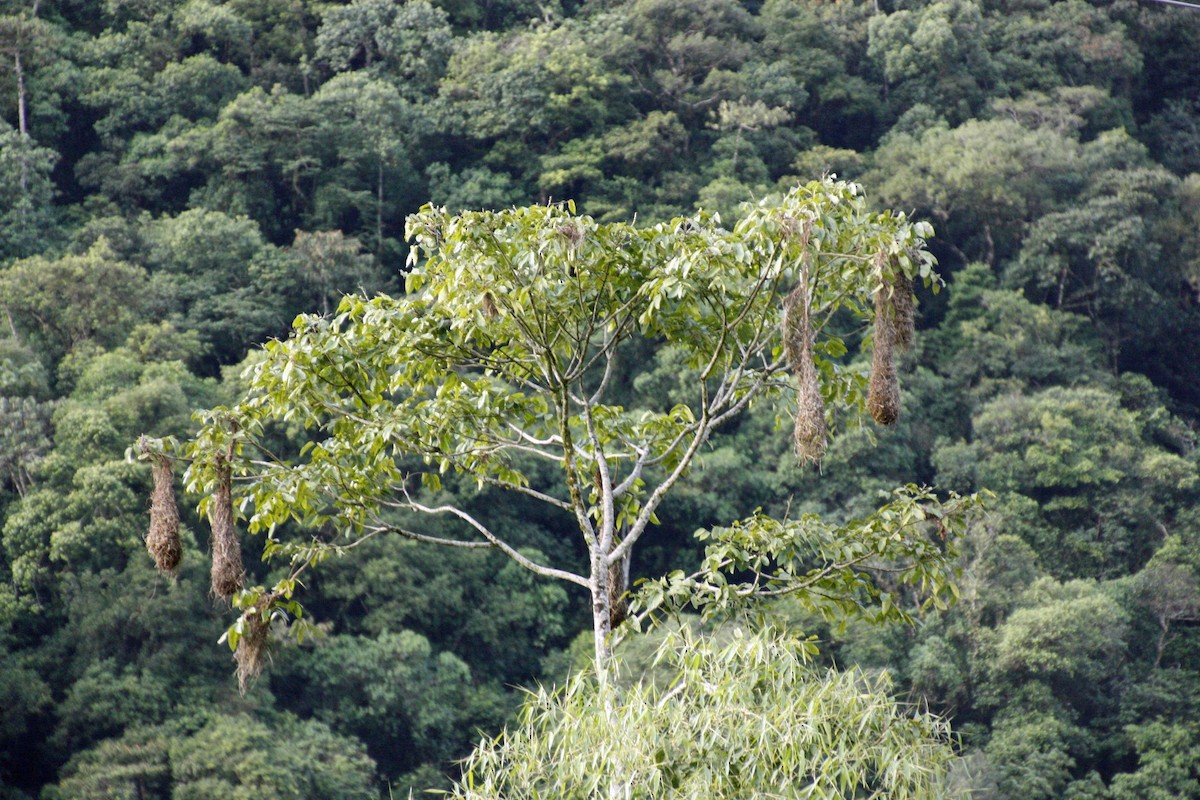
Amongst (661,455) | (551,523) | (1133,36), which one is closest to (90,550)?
(551,523)

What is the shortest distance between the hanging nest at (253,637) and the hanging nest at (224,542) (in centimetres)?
10

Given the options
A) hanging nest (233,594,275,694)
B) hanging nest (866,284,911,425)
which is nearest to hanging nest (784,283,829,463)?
hanging nest (866,284,911,425)

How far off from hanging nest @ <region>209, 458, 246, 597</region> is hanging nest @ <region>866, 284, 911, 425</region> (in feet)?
6.88

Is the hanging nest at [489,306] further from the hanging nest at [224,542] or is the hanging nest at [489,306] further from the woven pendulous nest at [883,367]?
the woven pendulous nest at [883,367]

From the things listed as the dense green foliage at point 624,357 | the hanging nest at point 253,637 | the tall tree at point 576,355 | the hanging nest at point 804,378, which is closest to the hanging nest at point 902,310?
the tall tree at point 576,355

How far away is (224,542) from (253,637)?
1.11 ft

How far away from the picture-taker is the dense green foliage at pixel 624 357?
20.9 m

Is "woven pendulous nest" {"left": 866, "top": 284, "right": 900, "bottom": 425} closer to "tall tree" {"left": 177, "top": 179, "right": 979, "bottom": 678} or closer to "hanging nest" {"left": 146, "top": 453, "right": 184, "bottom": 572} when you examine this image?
"tall tree" {"left": 177, "top": 179, "right": 979, "bottom": 678}

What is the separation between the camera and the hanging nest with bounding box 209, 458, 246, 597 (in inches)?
194

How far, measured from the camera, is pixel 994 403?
27641mm

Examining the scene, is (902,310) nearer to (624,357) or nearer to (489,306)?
(489,306)

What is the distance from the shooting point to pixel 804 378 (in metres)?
4.71

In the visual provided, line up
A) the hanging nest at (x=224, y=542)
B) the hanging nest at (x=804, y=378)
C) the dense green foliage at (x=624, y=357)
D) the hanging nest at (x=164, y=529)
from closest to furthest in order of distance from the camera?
the hanging nest at (x=804, y=378), the hanging nest at (x=224, y=542), the hanging nest at (x=164, y=529), the dense green foliage at (x=624, y=357)

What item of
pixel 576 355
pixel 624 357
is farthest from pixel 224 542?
pixel 624 357
